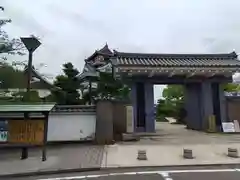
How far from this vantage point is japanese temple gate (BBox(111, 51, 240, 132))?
16.5m

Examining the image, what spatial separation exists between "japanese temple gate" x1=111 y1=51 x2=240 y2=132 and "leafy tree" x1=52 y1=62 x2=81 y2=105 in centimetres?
357

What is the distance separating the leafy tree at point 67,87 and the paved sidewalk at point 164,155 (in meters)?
6.57

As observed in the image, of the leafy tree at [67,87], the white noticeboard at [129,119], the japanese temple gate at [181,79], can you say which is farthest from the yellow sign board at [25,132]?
the leafy tree at [67,87]

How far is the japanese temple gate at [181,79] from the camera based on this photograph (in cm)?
1650

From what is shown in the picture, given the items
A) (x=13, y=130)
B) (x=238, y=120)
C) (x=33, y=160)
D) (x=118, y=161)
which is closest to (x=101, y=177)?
(x=118, y=161)

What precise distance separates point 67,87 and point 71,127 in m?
5.71

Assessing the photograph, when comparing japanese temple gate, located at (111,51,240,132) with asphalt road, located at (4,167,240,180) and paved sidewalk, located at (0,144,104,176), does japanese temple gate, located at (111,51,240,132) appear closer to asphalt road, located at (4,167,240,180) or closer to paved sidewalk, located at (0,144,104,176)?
paved sidewalk, located at (0,144,104,176)

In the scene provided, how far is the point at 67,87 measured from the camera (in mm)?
19328

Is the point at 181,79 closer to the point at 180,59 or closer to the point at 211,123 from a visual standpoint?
the point at 180,59

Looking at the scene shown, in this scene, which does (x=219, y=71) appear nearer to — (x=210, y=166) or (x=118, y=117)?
(x=118, y=117)

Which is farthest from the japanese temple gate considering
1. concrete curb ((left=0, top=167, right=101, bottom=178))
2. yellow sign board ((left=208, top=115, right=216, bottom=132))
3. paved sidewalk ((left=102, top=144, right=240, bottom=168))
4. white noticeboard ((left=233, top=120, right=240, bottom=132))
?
concrete curb ((left=0, top=167, right=101, bottom=178))

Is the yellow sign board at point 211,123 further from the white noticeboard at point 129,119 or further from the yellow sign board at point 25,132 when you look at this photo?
the yellow sign board at point 25,132

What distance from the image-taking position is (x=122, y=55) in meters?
18.7

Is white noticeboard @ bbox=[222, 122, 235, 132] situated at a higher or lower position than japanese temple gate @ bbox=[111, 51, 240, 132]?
lower
